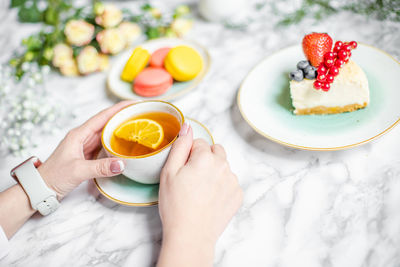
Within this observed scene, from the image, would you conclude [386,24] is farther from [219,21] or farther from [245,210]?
[245,210]

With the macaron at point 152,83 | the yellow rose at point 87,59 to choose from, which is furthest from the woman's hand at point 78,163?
the yellow rose at point 87,59

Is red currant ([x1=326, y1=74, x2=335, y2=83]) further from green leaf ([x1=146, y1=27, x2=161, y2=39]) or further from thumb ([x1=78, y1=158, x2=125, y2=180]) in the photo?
green leaf ([x1=146, y1=27, x2=161, y2=39])

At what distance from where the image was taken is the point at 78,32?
1.38 meters

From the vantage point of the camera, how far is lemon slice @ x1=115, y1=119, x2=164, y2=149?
0.87 m

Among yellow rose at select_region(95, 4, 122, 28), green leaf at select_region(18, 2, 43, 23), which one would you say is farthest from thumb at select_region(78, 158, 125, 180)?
green leaf at select_region(18, 2, 43, 23)

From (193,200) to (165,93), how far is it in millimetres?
605

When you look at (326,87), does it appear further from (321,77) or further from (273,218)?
(273,218)

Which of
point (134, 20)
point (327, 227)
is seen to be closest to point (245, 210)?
point (327, 227)

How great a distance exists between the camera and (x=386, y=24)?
131 centimetres

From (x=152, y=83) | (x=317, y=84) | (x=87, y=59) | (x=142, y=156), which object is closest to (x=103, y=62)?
(x=87, y=59)

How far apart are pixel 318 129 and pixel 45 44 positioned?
121cm

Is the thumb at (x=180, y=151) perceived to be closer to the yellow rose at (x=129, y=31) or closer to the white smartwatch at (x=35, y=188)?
the white smartwatch at (x=35, y=188)

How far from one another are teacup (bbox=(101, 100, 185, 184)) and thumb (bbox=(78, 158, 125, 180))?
2 centimetres

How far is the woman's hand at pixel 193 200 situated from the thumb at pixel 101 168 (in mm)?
112
